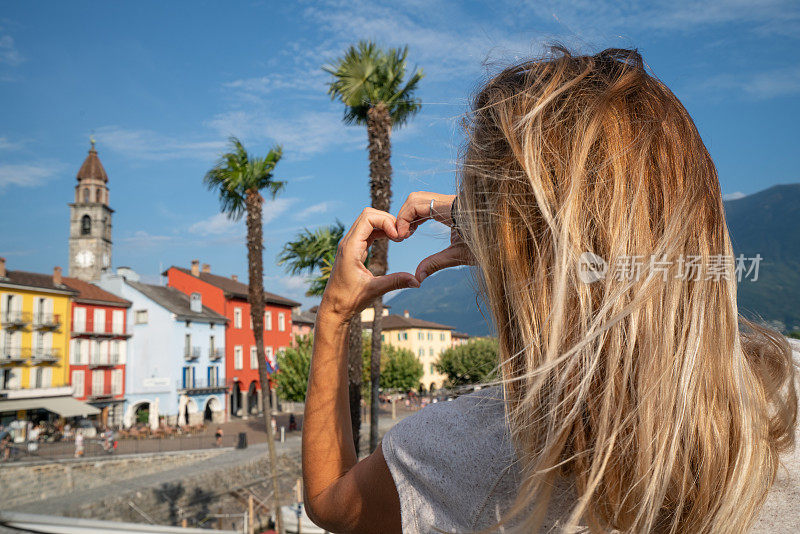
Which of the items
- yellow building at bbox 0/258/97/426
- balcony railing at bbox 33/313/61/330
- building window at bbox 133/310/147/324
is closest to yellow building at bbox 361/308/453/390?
building window at bbox 133/310/147/324

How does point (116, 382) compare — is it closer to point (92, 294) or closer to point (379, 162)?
point (92, 294)

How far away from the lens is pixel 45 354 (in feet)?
110

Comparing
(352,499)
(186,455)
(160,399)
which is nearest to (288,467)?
(186,455)

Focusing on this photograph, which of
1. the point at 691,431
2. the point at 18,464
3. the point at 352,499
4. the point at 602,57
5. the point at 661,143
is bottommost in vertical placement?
the point at 18,464

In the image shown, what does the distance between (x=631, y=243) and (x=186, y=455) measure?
2977 centimetres

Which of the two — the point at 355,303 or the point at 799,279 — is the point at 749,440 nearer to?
the point at 355,303

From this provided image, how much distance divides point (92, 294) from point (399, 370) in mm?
23958

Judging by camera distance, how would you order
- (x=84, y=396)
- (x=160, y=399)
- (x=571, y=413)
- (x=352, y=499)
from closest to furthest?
(x=571, y=413) < (x=352, y=499) < (x=84, y=396) < (x=160, y=399)

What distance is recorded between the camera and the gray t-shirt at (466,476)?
30.8 inches

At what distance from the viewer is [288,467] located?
87.9 feet

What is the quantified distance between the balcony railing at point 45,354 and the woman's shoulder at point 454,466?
38.8 metres

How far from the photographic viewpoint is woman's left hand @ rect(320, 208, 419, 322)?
107 cm

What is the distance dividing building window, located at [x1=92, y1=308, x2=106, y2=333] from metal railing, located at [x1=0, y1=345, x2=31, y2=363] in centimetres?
450

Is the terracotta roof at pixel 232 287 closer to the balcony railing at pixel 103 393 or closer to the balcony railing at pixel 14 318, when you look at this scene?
the balcony railing at pixel 103 393
